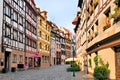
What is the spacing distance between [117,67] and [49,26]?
5481cm

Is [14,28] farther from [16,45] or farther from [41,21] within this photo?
[41,21]

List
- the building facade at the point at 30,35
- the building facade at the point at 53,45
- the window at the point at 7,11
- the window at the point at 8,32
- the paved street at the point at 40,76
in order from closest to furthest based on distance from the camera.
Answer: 1. the paved street at the point at 40,76
2. the window at the point at 8,32
3. the window at the point at 7,11
4. the building facade at the point at 30,35
5. the building facade at the point at 53,45

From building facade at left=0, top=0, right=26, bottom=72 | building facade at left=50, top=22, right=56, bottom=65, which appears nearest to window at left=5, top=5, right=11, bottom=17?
building facade at left=0, top=0, right=26, bottom=72

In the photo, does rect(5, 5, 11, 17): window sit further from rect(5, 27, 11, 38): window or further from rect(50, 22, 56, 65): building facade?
rect(50, 22, 56, 65): building facade

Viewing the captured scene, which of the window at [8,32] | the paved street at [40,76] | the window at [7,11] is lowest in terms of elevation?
the paved street at [40,76]

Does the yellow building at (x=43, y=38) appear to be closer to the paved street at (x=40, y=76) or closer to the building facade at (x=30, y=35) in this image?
the building facade at (x=30, y=35)

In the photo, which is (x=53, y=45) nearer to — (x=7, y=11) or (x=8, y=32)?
(x=8, y=32)

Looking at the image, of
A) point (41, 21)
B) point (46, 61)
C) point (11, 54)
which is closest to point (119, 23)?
point (11, 54)

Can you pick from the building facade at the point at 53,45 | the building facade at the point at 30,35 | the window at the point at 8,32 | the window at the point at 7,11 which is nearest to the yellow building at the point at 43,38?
the building facade at the point at 30,35

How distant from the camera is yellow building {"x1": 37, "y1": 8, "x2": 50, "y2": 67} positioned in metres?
57.6

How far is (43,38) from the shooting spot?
60812mm

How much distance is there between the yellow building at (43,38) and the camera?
57562 mm

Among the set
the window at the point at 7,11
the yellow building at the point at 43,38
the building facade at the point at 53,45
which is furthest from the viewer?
the building facade at the point at 53,45

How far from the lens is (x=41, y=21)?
193ft
